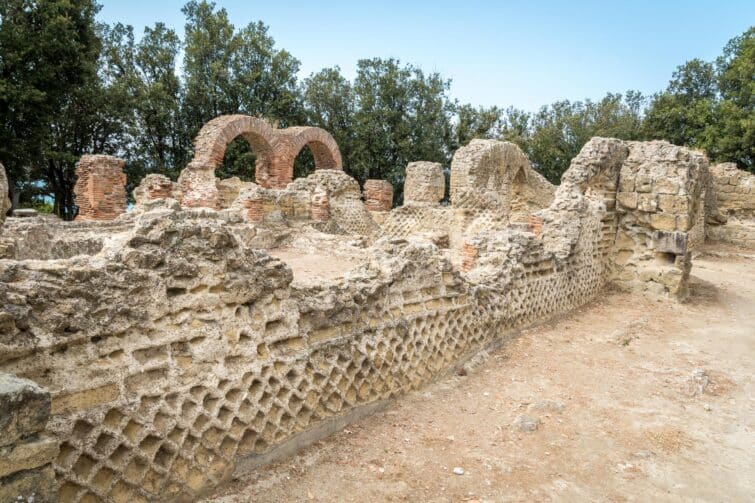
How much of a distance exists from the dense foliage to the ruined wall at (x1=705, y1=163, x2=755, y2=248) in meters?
4.70

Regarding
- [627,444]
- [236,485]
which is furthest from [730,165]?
[236,485]

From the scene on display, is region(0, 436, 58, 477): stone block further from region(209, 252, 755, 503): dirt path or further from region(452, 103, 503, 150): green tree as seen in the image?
region(452, 103, 503, 150): green tree

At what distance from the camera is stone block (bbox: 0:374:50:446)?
81.4 inches

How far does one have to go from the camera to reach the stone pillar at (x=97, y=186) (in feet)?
42.9

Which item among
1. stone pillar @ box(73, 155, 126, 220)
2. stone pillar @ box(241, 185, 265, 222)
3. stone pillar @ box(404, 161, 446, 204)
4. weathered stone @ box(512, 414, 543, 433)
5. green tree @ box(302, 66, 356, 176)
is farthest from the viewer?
green tree @ box(302, 66, 356, 176)

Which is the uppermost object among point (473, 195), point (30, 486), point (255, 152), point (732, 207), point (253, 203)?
point (255, 152)

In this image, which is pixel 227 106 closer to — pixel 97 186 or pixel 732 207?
pixel 97 186

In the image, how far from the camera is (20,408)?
2.11m

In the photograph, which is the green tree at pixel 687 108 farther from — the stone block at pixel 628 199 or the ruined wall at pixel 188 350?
the ruined wall at pixel 188 350

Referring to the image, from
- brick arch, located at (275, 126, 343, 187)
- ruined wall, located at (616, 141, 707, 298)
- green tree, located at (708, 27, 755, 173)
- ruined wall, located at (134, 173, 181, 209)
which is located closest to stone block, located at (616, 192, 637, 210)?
ruined wall, located at (616, 141, 707, 298)

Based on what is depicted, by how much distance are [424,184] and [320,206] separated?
171 inches

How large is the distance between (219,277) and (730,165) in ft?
66.2

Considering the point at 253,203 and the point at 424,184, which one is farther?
the point at 424,184

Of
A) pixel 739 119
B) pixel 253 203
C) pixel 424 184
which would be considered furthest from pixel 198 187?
pixel 739 119
